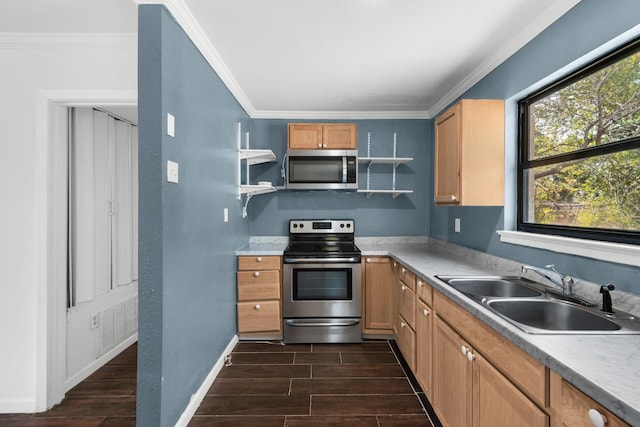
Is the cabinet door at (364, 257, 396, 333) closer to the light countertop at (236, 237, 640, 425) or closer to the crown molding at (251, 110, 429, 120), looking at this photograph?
the light countertop at (236, 237, 640, 425)

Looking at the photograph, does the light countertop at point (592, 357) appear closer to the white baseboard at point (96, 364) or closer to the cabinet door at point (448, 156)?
the cabinet door at point (448, 156)

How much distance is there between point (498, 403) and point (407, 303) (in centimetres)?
131

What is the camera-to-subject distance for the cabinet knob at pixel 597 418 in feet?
2.47

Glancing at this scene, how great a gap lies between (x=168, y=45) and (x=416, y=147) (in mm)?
2777

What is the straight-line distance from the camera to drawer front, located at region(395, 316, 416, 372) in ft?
7.71

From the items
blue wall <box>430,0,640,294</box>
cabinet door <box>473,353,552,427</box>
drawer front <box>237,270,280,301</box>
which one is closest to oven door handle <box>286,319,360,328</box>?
drawer front <box>237,270,280,301</box>

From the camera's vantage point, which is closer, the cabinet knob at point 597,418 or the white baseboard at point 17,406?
the cabinet knob at point 597,418

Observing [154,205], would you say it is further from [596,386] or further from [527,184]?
[527,184]

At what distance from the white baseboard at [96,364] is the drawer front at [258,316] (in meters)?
1.00

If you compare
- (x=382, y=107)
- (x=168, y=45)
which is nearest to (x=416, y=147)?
(x=382, y=107)

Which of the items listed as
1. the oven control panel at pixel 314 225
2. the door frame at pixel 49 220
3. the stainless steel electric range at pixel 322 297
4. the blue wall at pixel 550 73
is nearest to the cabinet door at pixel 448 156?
the blue wall at pixel 550 73

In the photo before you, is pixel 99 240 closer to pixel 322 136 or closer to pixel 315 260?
pixel 315 260

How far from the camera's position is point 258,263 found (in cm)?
305

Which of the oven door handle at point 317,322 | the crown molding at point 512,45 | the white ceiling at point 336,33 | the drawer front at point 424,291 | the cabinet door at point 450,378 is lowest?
the oven door handle at point 317,322
